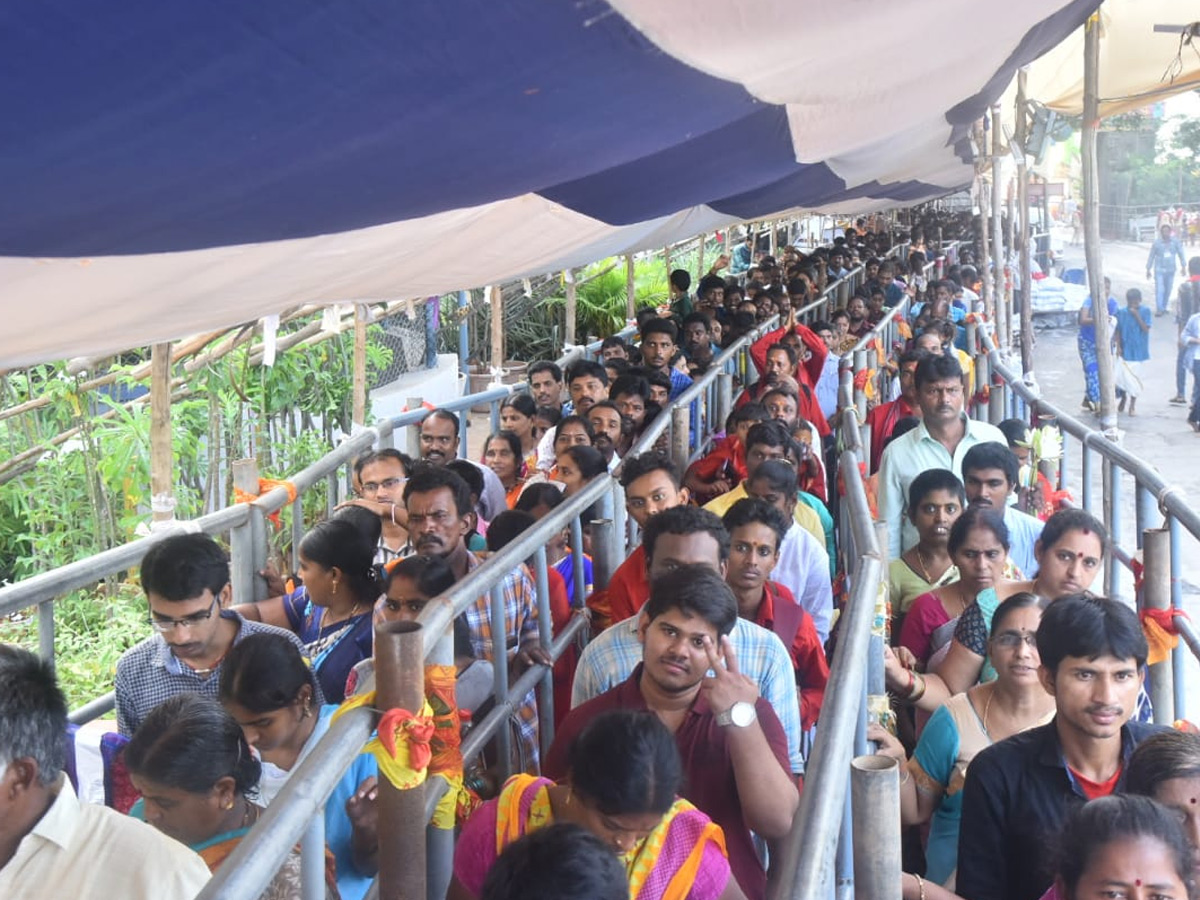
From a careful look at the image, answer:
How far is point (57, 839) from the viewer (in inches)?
80.3

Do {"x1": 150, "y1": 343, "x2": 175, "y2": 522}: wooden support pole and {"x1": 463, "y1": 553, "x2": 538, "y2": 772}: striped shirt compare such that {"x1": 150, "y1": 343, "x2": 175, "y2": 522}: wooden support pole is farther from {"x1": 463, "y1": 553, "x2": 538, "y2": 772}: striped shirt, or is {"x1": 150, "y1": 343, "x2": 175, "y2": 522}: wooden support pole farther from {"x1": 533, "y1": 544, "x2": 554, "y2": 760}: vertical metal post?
{"x1": 533, "y1": 544, "x2": 554, "y2": 760}: vertical metal post

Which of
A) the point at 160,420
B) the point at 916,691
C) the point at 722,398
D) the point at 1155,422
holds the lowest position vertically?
the point at 1155,422

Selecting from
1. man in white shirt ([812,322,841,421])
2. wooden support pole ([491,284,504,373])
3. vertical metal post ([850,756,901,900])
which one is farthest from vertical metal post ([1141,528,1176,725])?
wooden support pole ([491,284,504,373])

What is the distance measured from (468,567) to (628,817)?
2.01 meters

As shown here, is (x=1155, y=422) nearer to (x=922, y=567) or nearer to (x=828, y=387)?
(x=828, y=387)

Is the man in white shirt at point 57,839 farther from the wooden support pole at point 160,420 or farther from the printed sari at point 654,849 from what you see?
the wooden support pole at point 160,420

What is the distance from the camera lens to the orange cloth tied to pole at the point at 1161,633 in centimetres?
386

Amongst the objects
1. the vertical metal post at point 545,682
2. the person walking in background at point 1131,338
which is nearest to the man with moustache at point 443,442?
the vertical metal post at point 545,682

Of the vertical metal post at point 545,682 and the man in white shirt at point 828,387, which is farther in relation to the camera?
the man in white shirt at point 828,387

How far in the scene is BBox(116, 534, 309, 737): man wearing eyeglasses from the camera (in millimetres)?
3287

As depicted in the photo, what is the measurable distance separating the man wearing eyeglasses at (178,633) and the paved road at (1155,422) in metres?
4.79

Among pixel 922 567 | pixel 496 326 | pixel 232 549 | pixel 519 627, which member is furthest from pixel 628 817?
pixel 496 326

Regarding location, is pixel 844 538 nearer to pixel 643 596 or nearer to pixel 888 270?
pixel 643 596

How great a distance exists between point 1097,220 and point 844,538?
262 cm
